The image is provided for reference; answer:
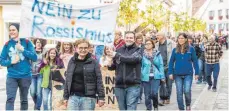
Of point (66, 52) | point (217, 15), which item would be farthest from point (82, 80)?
point (217, 15)

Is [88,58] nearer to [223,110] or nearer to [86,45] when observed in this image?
[86,45]

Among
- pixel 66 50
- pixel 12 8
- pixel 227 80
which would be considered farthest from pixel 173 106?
pixel 12 8

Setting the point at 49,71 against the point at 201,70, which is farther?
the point at 201,70

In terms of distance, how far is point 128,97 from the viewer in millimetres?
9148

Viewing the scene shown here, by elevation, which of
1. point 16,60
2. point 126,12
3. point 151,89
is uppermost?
point 126,12

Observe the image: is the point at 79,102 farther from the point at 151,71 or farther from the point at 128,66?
the point at 151,71

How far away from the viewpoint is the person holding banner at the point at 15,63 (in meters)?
9.70

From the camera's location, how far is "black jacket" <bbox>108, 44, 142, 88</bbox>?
9.02 metres

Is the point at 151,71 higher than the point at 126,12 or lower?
lower

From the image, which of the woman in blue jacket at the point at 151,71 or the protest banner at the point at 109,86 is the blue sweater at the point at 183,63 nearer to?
the woman in blue jacket at the point at 151,71

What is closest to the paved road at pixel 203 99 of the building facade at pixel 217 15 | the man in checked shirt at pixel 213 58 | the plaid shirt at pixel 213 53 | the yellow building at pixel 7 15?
the man in checked shirt at pixel 213 58

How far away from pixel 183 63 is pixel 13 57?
3.61m

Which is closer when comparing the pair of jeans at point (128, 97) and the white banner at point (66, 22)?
the pair of jeans at point (128, 97)

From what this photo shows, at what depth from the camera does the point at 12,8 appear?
31375 millimetres
